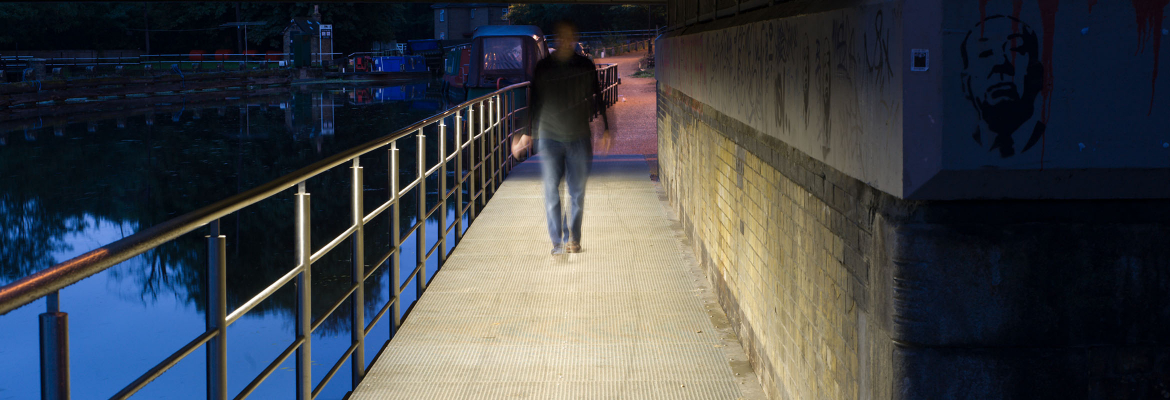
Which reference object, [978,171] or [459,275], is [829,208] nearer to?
[978,171]

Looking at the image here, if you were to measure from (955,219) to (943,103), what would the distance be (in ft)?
1.04

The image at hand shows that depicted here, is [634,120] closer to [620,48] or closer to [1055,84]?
[1055,84]

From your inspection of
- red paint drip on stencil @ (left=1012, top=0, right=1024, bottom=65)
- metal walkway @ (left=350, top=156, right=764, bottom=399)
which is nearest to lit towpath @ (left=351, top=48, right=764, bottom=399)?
metal walkway @ (left=350, top=156, right=764, bottom=399)

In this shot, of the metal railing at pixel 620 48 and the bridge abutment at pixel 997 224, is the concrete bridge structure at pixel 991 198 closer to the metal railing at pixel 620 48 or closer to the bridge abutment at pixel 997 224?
the bridge abutment at pixel 997 224

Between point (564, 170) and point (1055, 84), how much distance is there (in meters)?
5.49

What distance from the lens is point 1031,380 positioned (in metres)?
2.76

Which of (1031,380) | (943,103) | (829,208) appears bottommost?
(1031,380)

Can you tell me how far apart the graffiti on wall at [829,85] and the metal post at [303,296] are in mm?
1896

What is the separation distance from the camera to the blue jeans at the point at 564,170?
7.82m

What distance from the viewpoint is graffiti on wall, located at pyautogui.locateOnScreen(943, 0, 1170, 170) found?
260cm

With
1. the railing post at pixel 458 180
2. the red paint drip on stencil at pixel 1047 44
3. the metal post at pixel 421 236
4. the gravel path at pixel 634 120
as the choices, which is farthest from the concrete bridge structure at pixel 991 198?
the gravel path at pixel 634 120

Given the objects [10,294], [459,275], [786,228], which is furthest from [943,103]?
[459,275]

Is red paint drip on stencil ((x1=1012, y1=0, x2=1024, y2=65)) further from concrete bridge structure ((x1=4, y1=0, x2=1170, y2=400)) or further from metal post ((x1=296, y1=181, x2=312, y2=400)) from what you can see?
metal post ((x1=296, y1=181, x2=312, y2=400))

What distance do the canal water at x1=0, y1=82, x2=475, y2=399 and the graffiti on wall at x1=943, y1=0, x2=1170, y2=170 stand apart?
3.73 metres
